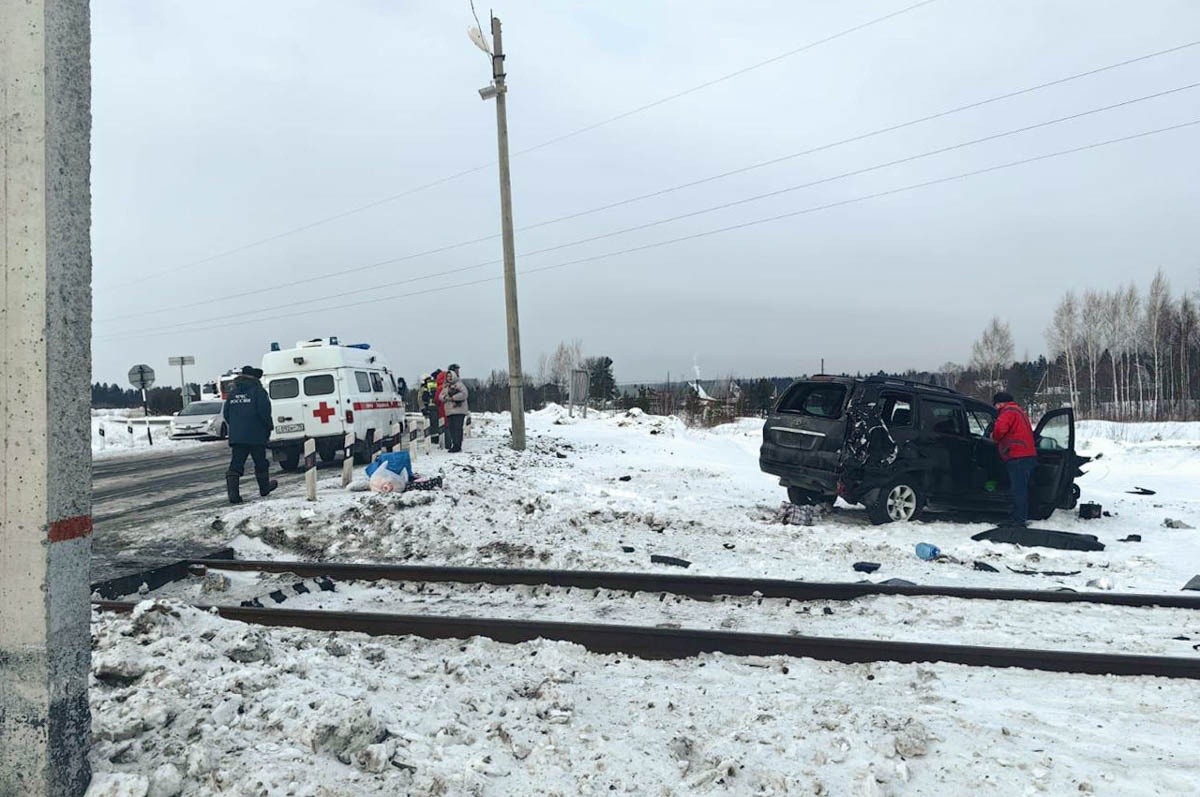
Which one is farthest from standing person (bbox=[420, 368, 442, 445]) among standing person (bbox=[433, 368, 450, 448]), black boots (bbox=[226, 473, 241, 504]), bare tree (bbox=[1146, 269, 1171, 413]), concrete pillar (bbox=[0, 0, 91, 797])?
bare tree (bbox=[1146, 269, 1171, 413])

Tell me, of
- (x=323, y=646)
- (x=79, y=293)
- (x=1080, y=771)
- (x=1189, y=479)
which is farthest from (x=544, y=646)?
(x=1189, y=479)

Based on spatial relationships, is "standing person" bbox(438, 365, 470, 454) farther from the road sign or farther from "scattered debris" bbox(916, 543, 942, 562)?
the road sign

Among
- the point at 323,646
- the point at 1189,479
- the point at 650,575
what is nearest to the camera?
the point at 323,646

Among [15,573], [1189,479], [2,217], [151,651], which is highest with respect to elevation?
[2,217]

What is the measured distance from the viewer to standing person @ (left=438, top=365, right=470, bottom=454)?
1713 centimetres

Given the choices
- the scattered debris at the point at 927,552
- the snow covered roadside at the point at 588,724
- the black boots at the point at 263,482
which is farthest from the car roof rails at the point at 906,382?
the black boots at the point at 263,482

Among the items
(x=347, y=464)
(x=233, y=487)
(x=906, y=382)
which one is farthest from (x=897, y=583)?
(x=233, y=487)

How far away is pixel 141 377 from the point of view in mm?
27875

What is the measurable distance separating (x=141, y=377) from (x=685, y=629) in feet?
95.9

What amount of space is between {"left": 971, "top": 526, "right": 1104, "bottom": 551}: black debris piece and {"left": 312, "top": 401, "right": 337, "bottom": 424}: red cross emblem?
1181 cm

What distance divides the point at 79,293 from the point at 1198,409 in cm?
4936

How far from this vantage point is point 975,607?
6012 millimetres

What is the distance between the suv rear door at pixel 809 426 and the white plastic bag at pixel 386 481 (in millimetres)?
5311

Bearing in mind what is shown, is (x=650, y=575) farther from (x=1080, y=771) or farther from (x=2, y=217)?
(x=2, y=217)
